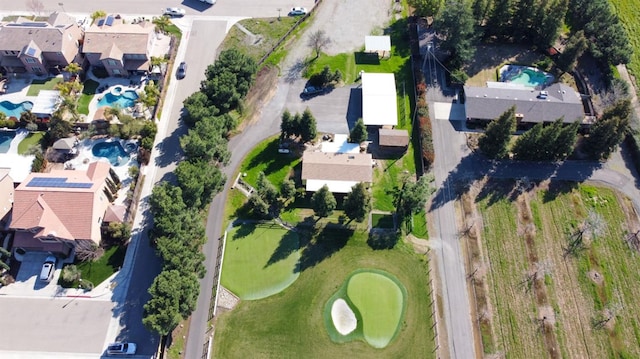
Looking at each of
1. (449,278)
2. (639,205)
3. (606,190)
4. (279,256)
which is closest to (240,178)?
(279,256)

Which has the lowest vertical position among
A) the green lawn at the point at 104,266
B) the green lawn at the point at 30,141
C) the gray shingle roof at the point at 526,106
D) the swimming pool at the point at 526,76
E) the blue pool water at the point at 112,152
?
the green lawn at the point at 104,266

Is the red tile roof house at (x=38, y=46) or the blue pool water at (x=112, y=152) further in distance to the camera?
the red tile roof house at (x=38, y=46)

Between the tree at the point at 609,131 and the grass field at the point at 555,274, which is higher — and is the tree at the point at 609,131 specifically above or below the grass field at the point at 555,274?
above

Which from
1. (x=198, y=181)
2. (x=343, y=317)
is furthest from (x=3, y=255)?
(x=343, y=317)

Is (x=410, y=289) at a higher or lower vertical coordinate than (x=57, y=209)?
higher

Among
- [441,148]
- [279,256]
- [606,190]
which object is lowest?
[279,256]

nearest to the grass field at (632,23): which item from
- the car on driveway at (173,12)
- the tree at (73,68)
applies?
the car on driveway at (173,12)

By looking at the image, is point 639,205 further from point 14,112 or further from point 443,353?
point 14,112

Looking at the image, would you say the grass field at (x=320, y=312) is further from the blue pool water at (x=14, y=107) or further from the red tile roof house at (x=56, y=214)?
the blue pool water at (x=14, y=107)

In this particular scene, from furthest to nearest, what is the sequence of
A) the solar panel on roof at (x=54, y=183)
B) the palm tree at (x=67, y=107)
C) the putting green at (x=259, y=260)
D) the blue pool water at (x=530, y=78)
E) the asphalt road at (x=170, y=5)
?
the asphalt road at (x=170, y=5)
the blue pool water at (x=530, y=78)
the palm tree at (x=67, y=107)
the solar panel on roof at (x=54, y=183)
the putting green at (x=259, y=260)
